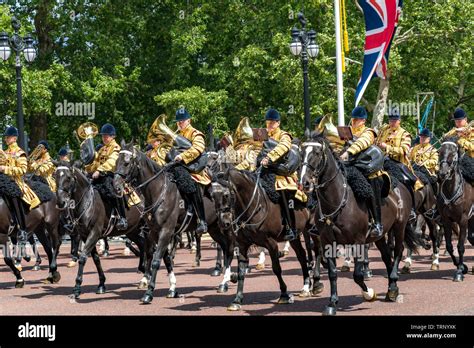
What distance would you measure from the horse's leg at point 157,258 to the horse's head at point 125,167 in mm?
1114

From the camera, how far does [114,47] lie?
43719 millimetres

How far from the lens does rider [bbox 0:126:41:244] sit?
19.3 meters

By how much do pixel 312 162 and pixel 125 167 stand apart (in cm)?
391

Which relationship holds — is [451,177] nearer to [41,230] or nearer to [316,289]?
[316,289]

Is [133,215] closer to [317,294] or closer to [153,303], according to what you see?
[153,303]

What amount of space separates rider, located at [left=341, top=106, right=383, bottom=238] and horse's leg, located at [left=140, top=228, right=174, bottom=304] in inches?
143

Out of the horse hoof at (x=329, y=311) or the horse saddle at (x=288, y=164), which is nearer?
the horse hoof at (x=329, y=311)

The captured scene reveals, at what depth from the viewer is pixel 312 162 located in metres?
13.5

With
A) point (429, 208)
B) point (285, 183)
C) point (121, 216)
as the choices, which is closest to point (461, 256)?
point (429, 208)

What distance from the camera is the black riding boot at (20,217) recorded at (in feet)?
64.2

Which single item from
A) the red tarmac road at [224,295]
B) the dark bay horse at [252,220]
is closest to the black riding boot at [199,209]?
the red tarmac road at [224,295]

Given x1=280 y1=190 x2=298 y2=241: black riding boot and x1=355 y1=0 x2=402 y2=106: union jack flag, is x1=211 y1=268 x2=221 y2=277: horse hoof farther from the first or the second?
x1=355 y1=0 x2=402 y2=106: union jack flag

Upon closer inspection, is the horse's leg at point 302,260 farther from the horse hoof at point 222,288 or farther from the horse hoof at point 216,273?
the horse hoof at point 216,273

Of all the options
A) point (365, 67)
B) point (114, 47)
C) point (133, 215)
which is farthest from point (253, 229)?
point (114, 47)
